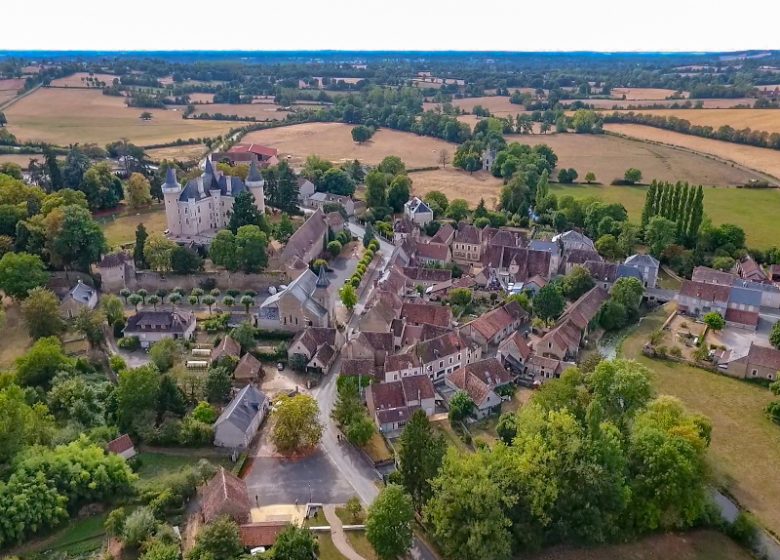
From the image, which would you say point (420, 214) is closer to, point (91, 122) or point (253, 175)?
point (253, 175)

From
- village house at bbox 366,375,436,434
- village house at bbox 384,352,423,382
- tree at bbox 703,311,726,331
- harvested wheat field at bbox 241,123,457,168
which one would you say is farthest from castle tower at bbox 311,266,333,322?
harvested wheat field at bbox 241,123,457,168

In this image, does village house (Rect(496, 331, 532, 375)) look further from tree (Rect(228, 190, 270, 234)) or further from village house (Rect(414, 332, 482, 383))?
tree (Rect(228, 190, 270, 234))

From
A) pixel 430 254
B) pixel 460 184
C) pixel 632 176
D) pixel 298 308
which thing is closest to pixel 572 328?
pixel 430 254

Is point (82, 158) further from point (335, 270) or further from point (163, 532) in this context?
point (163, 532)

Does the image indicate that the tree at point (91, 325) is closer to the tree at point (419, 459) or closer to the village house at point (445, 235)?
the tree at point (419, 459)

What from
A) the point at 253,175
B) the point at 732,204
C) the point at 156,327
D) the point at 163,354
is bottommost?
the point at 156,327

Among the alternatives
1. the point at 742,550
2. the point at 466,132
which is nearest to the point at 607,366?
the point at 742,550
